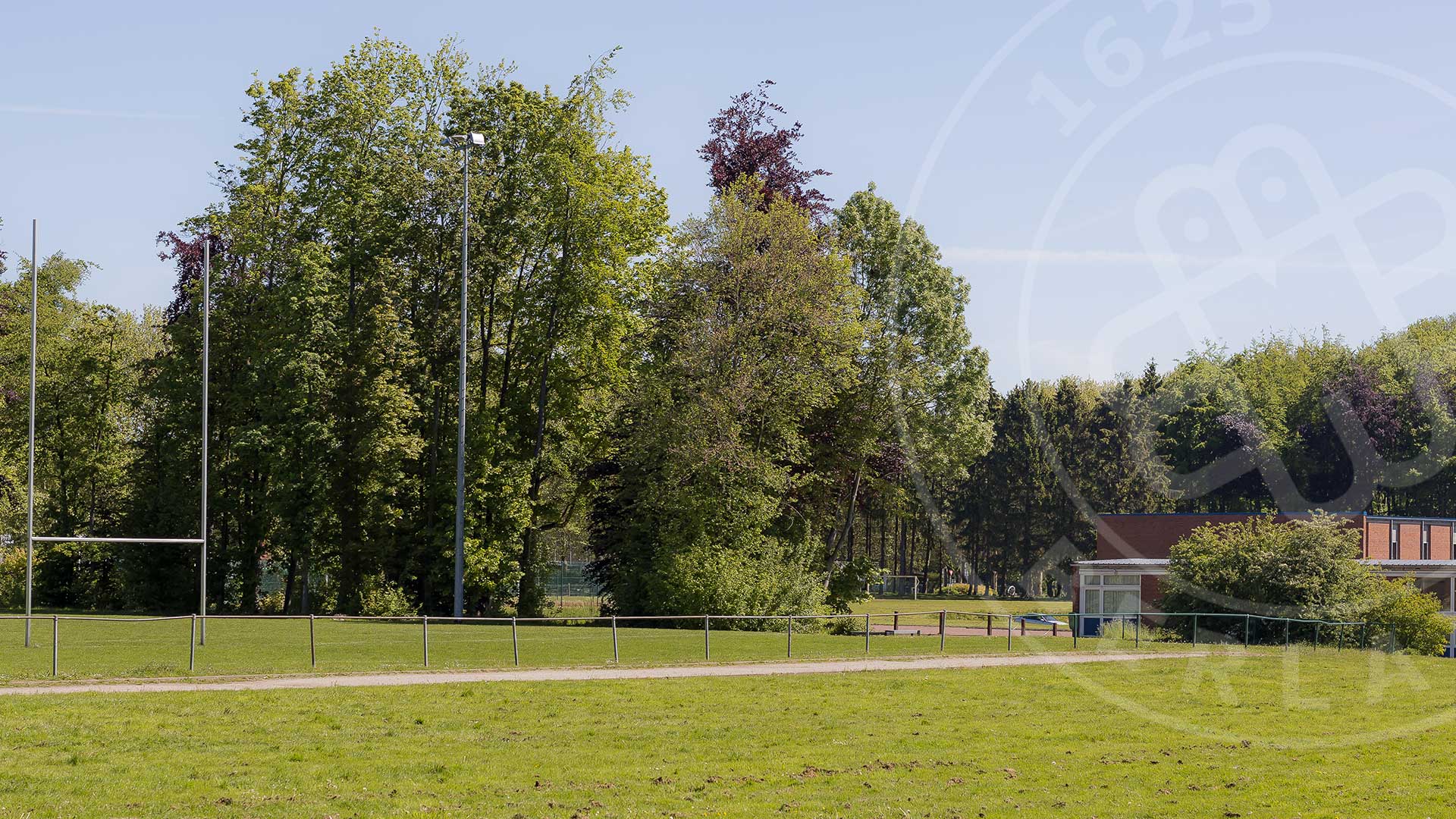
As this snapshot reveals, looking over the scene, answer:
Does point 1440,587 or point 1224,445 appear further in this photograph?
point 1224,445

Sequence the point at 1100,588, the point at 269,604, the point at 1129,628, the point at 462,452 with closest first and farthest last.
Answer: the point at 1129,628, the point at 462,452, the point at 1100,588, the point at 269,604

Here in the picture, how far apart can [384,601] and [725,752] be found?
36011 mm

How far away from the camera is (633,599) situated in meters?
51.2

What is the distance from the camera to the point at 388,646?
35469 mm

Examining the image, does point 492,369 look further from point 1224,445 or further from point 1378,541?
point 1224,445

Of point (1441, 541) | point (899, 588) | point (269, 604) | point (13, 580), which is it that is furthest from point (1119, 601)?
point (899, 588)

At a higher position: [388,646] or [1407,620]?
[1407,620]

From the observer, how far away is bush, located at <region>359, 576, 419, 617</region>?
52.7 metres

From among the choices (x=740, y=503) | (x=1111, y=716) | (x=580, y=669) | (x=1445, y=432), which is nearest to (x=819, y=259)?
(x=740, y=503)

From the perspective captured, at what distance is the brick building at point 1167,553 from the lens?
192 ft

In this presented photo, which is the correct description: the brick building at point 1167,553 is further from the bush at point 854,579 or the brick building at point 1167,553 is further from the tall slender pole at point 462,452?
the tall slender pole at point 462,452

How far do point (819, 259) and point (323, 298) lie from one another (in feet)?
61.1

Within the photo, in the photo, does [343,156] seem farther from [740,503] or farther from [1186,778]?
[1186,778]

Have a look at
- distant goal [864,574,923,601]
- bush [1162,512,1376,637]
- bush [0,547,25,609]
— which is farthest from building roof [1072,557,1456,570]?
distant goal [864,574,923,601]
